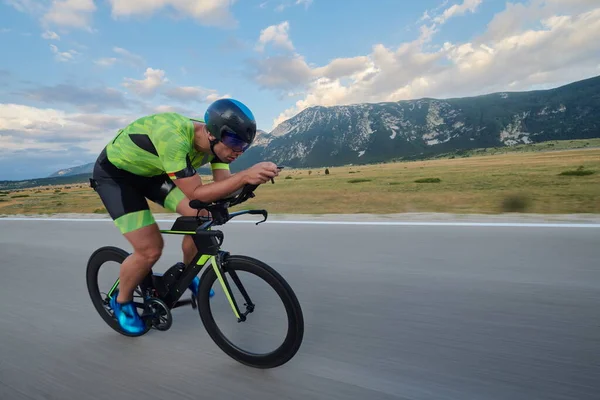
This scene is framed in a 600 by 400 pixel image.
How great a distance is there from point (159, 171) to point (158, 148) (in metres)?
0.53

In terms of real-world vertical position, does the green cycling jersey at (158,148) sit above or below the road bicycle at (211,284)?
above

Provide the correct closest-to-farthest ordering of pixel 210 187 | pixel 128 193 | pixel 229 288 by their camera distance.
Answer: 1. pixel 210 187
2. pixel 229 288
3. pixel 128 193

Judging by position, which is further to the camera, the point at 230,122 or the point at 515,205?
the point at 515,205

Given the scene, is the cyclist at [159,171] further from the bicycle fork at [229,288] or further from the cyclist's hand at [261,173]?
the bicycle fork at [229,288]

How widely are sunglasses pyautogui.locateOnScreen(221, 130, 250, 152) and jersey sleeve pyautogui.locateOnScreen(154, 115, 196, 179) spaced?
22 centimetres

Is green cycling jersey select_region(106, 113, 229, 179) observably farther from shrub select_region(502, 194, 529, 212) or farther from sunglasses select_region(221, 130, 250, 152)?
shrub select_region(502, 194, 529, 212)

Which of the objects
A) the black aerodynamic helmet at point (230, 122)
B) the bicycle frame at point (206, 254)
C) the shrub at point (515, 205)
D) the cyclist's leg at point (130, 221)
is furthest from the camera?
the shrub at point (515, 205)

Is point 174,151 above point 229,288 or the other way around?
above

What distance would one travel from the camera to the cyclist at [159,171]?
2068 mm

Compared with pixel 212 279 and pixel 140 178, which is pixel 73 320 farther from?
pixel 212 279

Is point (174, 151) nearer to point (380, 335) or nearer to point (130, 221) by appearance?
point (130, 221)

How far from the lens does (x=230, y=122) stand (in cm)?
209

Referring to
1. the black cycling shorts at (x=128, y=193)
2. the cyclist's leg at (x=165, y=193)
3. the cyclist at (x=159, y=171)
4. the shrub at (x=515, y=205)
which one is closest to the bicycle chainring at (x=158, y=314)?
the cyclist at (x=159, y=171)

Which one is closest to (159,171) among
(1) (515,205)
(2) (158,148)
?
(2) (158,148)
